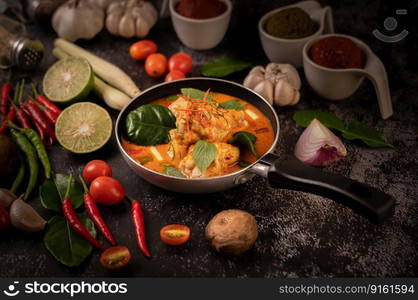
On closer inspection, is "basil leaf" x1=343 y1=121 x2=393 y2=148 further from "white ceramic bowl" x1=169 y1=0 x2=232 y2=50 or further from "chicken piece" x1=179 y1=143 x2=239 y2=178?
"white ceramic bowl" x1=169 y1=0 x2=232 y2=50

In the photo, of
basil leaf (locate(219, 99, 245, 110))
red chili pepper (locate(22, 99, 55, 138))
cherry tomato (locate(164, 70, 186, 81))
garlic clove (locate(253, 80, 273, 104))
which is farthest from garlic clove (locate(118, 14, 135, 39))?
basil leaf (locate(219, 99, 245, 110))

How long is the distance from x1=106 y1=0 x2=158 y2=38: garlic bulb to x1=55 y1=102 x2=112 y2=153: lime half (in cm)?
129

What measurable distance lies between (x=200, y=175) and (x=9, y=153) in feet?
3.77

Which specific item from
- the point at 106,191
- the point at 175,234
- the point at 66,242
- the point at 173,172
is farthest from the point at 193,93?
the point at 66,242

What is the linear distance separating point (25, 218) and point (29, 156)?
59 cm

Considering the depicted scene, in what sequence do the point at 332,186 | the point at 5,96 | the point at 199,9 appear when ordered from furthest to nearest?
the point at 199,9, the point at 5,96, the point at 332,186

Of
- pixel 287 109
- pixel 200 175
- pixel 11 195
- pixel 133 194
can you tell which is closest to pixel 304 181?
pixel 200 175

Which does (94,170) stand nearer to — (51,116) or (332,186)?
(51,116)

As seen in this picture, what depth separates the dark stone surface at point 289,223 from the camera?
7.89 ft

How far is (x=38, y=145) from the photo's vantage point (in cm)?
306

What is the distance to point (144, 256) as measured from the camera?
2469mm

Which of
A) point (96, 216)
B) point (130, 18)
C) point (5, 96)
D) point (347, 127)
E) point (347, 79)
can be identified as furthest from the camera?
point (130, 18)

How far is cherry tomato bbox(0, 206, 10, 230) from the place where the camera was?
8.25 feet

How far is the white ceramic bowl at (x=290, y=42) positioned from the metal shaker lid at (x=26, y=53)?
5.81 feet
